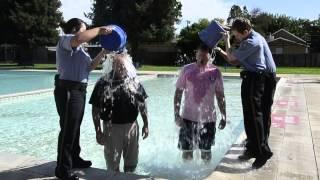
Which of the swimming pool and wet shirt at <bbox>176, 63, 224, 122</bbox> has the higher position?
wet shirt at <bbox>176, 63, 224, 122</bbox>

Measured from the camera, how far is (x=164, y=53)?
43125mm

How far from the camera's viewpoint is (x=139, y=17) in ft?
117

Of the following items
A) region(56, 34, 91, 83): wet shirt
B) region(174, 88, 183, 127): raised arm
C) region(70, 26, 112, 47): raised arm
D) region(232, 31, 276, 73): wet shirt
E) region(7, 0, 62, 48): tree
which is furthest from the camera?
region(7, 0, 62, 48): tree

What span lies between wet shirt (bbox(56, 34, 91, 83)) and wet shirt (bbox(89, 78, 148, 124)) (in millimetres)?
264

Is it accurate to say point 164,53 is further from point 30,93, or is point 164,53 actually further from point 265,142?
point 265,142

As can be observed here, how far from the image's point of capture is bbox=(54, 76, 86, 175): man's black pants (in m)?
4.03

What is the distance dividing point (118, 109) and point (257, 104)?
136cm

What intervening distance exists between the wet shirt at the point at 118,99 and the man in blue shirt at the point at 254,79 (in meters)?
1.00

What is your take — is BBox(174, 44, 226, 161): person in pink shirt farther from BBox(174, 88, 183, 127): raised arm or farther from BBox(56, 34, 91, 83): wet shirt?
BBox(56, 34, 91, 83): wet shirt

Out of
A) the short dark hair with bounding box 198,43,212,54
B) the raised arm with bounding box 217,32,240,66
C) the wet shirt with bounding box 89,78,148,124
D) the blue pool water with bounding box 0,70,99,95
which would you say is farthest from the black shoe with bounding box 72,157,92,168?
the blue pool water with bounding box 0,70,99,95

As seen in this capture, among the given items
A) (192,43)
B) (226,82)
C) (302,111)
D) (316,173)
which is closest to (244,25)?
(316,173)

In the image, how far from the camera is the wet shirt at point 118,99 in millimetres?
4305

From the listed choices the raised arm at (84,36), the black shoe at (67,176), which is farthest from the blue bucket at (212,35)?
the black shoe at (67,176)

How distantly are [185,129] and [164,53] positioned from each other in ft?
126
